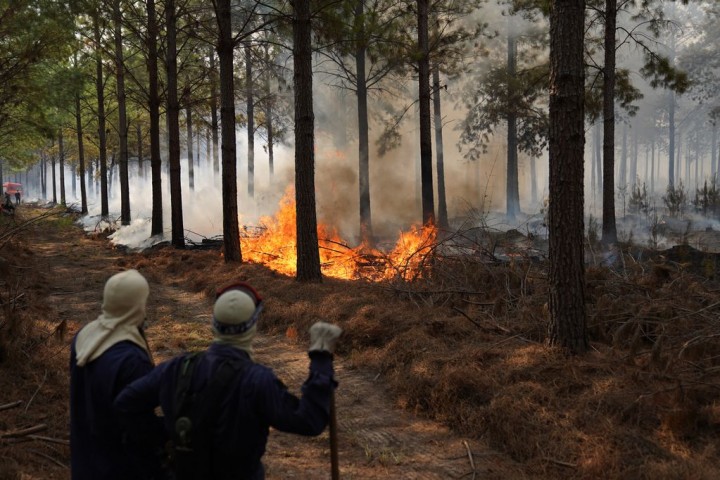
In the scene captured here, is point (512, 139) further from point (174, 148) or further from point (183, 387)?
point (183, 387)

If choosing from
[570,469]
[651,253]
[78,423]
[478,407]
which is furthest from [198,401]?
[651,253]

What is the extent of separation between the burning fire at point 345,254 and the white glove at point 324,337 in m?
6.65

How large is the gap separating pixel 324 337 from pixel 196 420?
2.04 feet

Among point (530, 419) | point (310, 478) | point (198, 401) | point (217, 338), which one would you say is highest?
point (217, 338)

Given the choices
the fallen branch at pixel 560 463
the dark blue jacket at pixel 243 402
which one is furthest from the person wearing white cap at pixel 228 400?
the fallen branch at pixel 560 463

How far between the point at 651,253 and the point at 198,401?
958cm

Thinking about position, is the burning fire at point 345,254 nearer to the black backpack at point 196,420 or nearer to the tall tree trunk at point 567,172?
the tall tree trunk at point 567,172

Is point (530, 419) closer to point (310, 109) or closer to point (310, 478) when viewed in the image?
point (310, 478)

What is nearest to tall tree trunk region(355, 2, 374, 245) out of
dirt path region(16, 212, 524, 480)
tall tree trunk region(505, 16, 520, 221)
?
tall tree trunk region(505, 16, 520, 221)

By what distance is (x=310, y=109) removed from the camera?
9969 millimetres

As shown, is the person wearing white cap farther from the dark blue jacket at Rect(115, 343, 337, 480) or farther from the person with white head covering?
the person with white head covering

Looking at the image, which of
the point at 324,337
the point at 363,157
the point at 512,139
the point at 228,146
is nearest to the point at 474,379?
the point at 324,337

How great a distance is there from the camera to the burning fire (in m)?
9.66

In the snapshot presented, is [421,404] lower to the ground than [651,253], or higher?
lower
